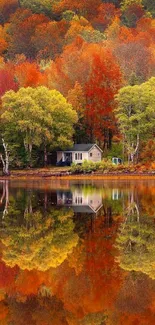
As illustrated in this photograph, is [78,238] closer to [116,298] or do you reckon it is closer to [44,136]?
[116,298]

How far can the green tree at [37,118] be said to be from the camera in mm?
72188

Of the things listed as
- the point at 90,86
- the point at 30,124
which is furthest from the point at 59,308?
the point at 90,86

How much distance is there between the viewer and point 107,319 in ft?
43.4

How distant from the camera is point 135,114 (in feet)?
242

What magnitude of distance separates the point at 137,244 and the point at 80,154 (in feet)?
185

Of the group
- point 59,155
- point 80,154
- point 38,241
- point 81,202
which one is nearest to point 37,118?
point 59,155

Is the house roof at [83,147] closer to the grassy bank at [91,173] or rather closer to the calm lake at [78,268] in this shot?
the grassy bank at [91,173]

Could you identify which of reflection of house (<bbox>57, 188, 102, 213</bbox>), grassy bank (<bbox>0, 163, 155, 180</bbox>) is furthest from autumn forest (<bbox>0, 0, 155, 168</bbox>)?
reflection of house (<bbox>57, 188, 102, 213</bbox>)

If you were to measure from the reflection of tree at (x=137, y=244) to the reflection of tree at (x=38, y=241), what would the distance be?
5.49ft

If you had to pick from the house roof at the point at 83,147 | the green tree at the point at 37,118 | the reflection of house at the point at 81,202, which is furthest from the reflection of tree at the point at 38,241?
the house roof at the point at 83,147

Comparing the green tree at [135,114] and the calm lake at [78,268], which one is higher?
Answer: the green tree at [135,114]

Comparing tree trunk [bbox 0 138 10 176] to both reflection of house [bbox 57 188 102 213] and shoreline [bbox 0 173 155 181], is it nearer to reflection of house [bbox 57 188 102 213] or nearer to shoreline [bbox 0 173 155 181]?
shoreline [bbox 0 173 155 181]

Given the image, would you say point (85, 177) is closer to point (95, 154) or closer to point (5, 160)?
point (95, 154)

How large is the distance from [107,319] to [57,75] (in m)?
71.7
